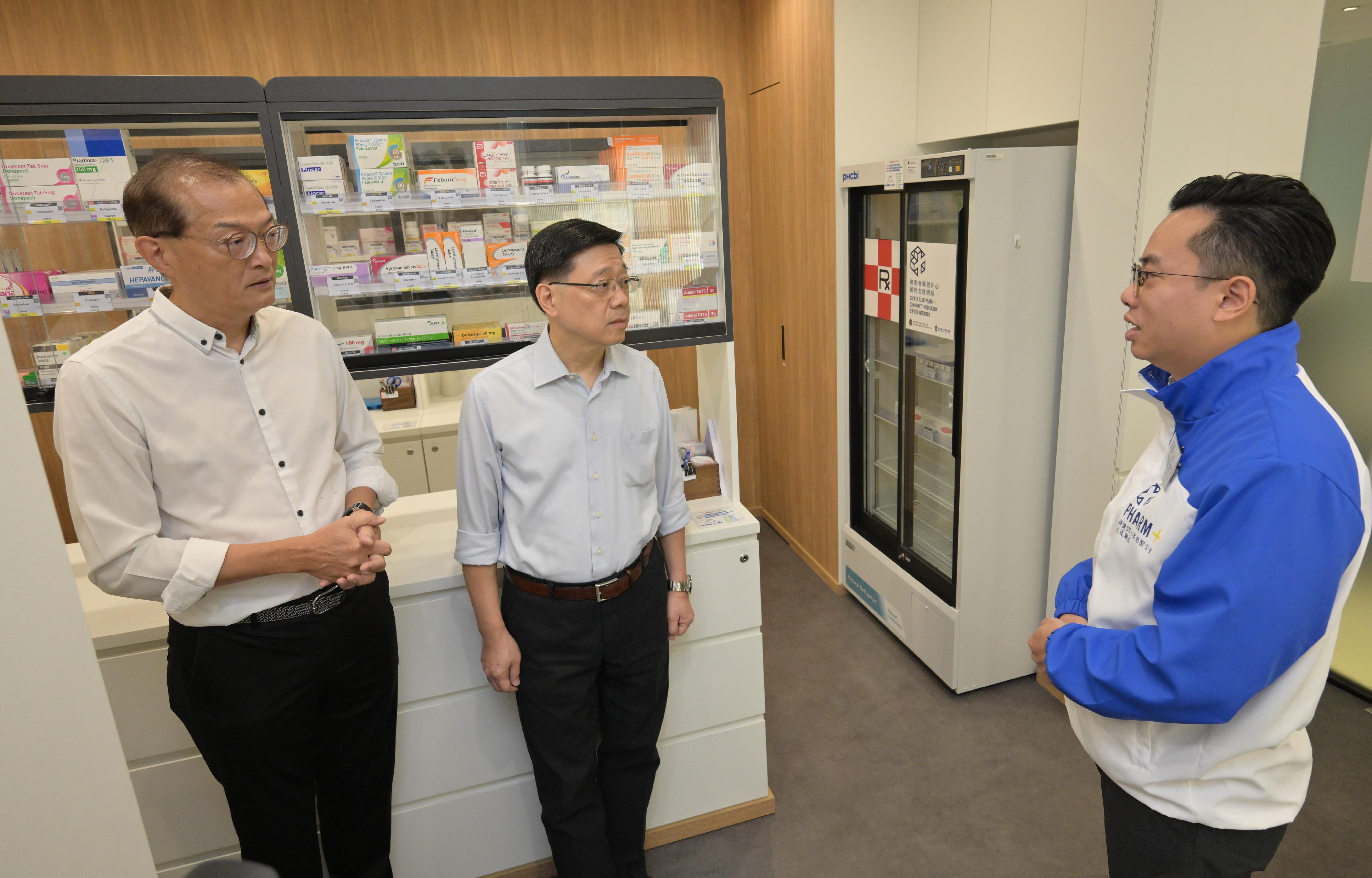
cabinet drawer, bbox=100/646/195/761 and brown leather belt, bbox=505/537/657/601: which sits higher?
brown leather belt, bbox=505/537/657/601

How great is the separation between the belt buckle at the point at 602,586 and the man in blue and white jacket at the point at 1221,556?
3.16ft

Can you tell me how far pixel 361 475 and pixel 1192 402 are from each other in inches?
67.5

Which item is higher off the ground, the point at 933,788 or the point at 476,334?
the point at 476,334

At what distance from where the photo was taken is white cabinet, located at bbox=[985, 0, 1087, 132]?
103 inches

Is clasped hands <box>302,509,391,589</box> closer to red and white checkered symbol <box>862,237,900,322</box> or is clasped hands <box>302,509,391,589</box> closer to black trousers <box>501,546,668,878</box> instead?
black trousers <box>501,546,668,878</box>

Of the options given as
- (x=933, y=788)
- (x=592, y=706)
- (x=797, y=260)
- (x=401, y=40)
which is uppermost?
(x=401, y=40)

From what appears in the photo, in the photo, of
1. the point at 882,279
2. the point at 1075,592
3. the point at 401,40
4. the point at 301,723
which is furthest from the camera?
the point at 401,40

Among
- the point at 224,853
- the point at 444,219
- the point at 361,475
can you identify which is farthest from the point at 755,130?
the point at 224,853

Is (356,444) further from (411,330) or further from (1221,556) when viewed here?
(1221,556)

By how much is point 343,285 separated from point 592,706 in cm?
134

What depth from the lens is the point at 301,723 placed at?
167 centimetres

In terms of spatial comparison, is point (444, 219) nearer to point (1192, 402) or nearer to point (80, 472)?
point (80, 472)

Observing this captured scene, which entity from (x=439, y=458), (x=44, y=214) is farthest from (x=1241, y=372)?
(x=439, y=458)

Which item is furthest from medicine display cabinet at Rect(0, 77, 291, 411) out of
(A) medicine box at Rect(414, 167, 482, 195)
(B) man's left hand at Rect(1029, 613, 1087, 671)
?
(B) man's left hand at Rect(1029, 613, 1087, 671)
